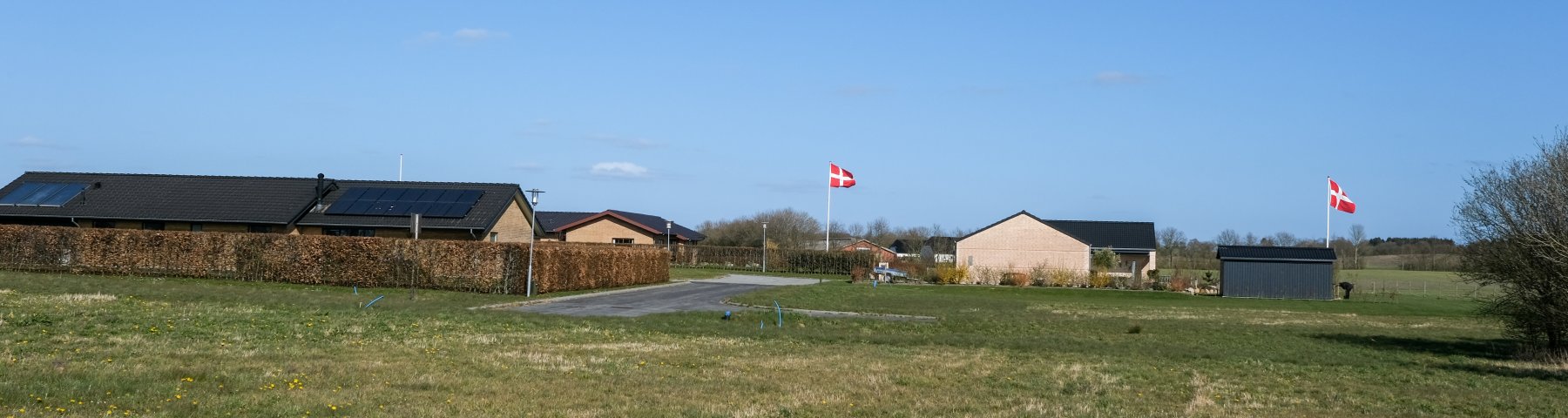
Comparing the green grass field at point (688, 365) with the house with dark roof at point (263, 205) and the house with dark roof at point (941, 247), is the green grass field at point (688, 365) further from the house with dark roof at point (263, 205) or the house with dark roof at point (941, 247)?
the house with dark roof at point (941, 247)

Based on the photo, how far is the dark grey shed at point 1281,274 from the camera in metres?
52.9

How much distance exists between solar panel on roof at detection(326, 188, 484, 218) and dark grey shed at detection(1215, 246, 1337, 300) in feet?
113

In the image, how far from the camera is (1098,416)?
1188cm

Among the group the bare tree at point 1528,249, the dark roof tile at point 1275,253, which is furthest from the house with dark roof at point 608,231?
the bare tree at point 1528,249

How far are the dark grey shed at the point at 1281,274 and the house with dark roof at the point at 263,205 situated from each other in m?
32.9

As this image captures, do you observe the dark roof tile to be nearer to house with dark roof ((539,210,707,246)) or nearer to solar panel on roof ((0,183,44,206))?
house with dark roof ((539,210,707,246))

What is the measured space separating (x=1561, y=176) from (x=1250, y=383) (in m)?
10.0

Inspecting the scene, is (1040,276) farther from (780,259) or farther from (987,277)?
(780,259)

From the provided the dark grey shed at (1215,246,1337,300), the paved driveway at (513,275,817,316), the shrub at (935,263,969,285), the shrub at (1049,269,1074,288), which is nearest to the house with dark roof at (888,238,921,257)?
the shrub at (935,263,969,285)

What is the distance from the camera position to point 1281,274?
175ft

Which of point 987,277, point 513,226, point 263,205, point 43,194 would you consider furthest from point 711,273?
point 43,194

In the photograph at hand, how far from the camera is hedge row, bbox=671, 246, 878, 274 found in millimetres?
72438

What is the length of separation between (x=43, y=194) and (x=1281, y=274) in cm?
5315

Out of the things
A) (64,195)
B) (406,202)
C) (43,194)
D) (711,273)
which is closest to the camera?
(406,202)
